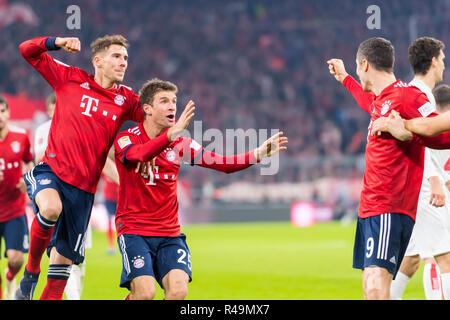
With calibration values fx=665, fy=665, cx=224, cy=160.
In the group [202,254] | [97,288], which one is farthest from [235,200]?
[97,288]

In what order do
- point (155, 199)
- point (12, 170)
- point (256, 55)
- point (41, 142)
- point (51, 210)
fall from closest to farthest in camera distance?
point (155, 199) < point (51, 210) < point (41, 142) < point (12, 170) < point (256, 55)

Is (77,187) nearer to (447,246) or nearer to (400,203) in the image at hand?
(400,203)

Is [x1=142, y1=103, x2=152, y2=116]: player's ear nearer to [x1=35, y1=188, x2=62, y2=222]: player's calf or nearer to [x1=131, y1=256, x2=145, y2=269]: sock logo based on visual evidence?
[x1=35, y1=188, x2=62, y2=222]: player's calf

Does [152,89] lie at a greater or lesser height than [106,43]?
lesser

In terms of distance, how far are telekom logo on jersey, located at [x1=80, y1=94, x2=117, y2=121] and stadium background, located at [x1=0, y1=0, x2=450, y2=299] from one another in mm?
10896

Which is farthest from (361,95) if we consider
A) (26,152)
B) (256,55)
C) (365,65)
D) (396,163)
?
(256,55)

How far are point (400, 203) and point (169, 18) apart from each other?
28.4 metres

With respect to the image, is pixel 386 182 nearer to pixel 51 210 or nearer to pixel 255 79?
pixel 51 210

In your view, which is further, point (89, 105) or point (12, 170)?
point (12, 170)

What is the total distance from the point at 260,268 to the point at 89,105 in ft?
21.7

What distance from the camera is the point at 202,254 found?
14.5m

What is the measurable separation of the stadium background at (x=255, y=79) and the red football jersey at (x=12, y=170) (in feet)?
29.2

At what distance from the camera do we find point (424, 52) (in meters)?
5.72

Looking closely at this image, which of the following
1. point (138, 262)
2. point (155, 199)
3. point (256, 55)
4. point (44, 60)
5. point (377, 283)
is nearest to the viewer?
point (377, 283)
